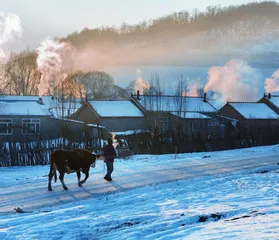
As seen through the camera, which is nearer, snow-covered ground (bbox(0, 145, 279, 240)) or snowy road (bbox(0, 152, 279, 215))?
snow-covered ground (bbox(0, 145, 279, 240))

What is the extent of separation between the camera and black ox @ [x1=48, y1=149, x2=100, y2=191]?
43.2ft

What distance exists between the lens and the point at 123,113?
4838 centimetres

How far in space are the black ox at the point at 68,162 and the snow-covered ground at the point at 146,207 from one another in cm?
49

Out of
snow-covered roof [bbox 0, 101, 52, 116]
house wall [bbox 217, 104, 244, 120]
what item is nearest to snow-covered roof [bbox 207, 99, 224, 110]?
house wall [bbox 217, 104, 244, 120]

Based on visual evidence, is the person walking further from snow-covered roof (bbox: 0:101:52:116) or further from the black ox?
snow-covered roof (bbox: 0:101:52:116)

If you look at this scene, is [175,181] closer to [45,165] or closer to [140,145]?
[45,165]

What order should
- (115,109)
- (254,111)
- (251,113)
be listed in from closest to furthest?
(115,109), (251,113), (254,111)

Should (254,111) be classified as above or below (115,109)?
below

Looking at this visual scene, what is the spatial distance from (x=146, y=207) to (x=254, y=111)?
160ft

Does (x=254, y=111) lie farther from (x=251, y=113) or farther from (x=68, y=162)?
(x=68, y=162)

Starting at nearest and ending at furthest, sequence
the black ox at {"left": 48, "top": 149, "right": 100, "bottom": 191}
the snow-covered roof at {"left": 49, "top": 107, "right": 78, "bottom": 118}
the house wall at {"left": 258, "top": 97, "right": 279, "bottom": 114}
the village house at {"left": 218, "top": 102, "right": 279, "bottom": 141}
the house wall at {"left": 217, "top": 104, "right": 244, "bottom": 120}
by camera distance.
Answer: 1. the black ox at {"left": 48, "top": 149, "right": 100, "bottom": 191}
2. the snow-covered roof at {"left": 49, "top": 107, "right": 78, "bottom": 118}
3. the village house at {"left": 218, "top": 102, "right": 279, "bottom": 141}
4. the house wall at {"left": 217, "top": 104, "right": 244, "bottom": 120}
5. the house wall at {"left": 258, "top": 97, "right": 279, "bottom": 114}

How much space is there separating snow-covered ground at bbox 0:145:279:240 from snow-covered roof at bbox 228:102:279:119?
39487 millimetres

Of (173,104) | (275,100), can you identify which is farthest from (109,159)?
(275,100)

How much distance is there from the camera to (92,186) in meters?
13.4
